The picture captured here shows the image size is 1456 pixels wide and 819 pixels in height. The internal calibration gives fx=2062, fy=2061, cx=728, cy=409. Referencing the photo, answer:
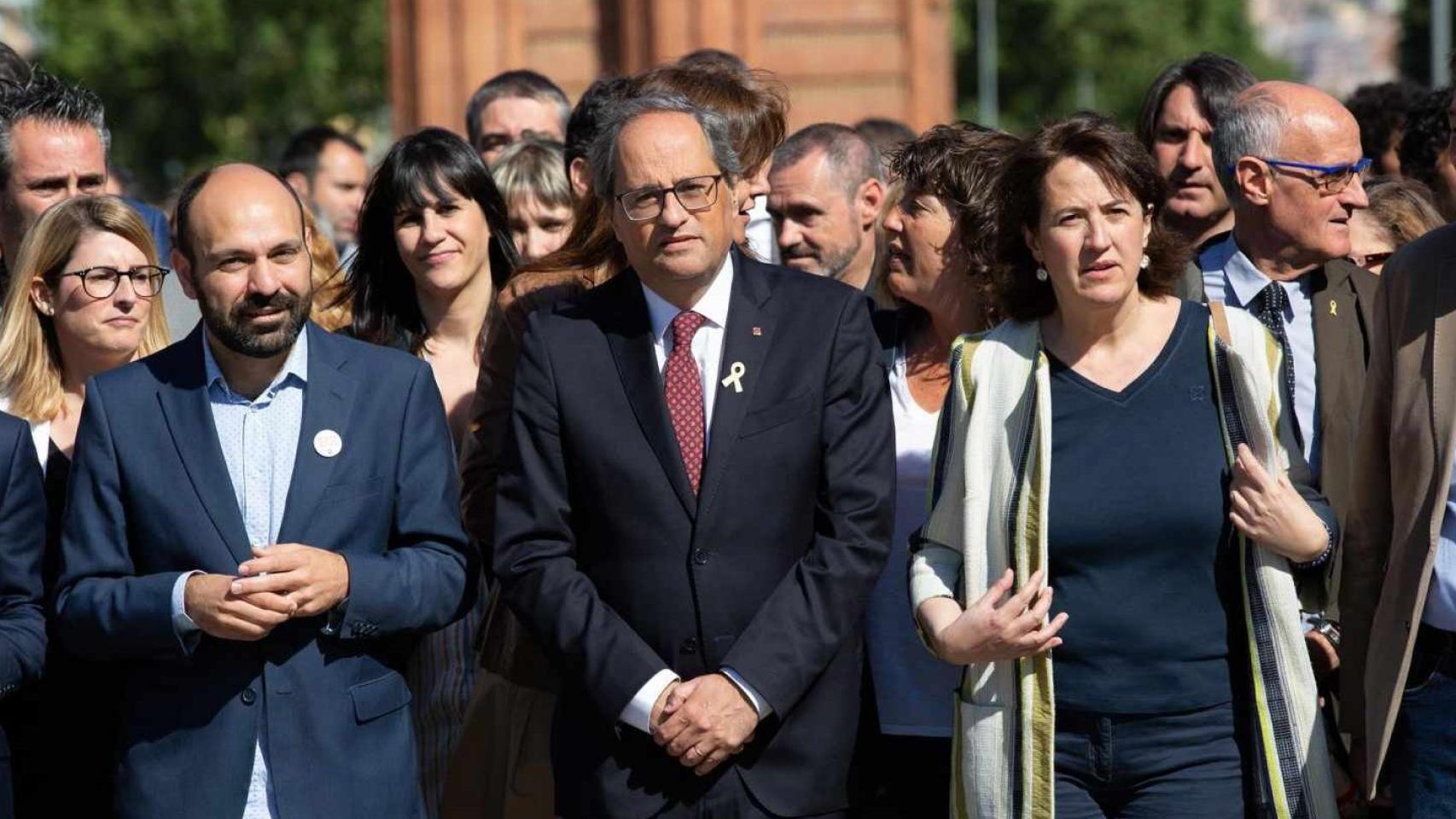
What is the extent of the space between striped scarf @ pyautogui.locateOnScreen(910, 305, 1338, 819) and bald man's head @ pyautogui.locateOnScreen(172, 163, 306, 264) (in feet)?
5.49

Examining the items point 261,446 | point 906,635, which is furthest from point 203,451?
point 906,635

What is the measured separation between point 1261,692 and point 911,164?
66.6 inches

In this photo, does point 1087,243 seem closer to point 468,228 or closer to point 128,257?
point 468,228

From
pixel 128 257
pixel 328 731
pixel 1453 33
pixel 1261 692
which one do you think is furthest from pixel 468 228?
pixel 1453 33

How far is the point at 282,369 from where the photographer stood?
193 inches

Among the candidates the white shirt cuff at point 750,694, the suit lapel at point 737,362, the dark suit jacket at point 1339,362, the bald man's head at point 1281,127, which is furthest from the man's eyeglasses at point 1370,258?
the white shirt cuff at point 750,694

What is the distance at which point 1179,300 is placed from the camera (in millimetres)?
4820

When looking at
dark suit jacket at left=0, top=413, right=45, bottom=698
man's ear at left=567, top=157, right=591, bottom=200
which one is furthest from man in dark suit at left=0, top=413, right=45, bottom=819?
man's ear at left=567, top=157, right=591, bottom=200

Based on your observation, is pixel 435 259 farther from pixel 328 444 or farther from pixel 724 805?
pixel 724 805

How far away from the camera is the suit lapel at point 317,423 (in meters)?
4.72

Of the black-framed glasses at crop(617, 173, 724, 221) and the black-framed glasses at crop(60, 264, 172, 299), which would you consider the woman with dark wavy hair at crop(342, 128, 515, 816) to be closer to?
the black-framed glasses at crop(60, 264, 172, 299)

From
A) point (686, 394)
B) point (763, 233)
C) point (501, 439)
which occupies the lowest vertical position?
point (501, 439)

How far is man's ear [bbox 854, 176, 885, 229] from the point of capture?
6805 mm

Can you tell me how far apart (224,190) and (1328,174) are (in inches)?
115
